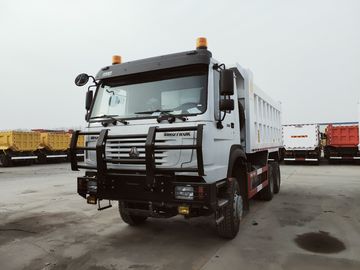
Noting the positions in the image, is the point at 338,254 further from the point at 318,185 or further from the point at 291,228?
the point at 318,185

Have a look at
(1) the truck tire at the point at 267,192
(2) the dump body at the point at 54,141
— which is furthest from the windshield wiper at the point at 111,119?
(2) the dump body at the point at 54,141

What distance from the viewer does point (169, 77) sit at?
486 centimetres

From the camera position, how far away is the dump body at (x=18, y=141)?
21891 mm

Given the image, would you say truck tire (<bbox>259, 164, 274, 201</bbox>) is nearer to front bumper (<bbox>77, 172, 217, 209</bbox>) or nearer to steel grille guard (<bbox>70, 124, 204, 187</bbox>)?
front bumper (<bbox>77, 172, 217, 209</bbox>)

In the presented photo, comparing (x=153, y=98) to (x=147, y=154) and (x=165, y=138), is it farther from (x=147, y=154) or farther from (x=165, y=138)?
(x=147, y=154)

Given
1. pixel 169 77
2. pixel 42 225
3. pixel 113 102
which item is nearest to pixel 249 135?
pixel 169 77

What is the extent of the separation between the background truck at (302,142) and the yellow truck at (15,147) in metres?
17.4

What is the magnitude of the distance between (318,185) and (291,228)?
6213 mm

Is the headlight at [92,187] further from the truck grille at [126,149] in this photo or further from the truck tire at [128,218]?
the truck tire at [128,218]

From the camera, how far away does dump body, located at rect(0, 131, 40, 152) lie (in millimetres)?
21891

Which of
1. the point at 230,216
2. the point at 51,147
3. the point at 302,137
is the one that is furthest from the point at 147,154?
the point at 51,147

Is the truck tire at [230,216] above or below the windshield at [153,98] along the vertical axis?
below

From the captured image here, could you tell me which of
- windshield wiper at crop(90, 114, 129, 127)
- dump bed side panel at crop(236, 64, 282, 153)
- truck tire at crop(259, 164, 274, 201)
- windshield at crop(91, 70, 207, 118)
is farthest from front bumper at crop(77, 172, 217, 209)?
truck tire at crop(259, 164, 274, 201)

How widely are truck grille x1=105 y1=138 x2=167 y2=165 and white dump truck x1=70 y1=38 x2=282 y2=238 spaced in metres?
0.01
